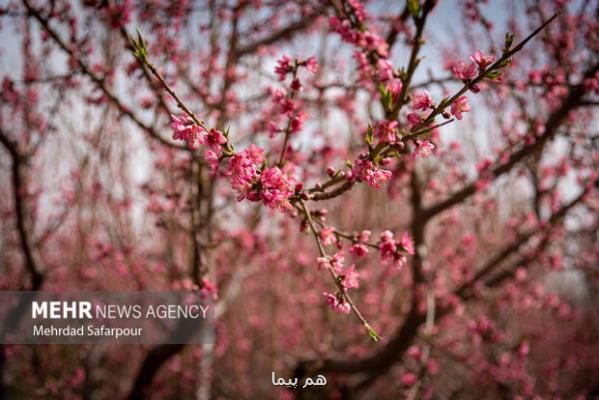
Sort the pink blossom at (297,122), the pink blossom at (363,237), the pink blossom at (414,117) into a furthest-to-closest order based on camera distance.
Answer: the pink blossom at (297,122) → the pink blossom at (363,237) → the pink blossom at (414,117)

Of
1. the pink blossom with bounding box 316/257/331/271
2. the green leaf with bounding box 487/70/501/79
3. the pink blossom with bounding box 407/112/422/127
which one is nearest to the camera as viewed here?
the green leaf with bounding box 487/70/501/79

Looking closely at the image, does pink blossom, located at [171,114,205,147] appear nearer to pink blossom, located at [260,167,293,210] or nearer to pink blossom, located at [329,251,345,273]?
pink blossom, located at [260,167,293,210]

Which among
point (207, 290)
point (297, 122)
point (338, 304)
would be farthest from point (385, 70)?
point (207, 290)

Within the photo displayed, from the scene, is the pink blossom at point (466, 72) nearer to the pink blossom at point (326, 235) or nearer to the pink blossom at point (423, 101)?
the pink blossom at point (423, 101)

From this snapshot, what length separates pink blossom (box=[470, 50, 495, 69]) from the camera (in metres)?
1.34

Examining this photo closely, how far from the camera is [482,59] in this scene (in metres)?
1.34

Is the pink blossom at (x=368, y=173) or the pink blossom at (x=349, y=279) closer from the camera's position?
the pink blossom at (x=368, y=173)

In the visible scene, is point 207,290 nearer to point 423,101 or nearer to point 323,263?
point 323,263

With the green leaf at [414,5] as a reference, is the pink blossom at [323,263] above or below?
below

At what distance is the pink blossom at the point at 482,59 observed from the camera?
1339 millimetres

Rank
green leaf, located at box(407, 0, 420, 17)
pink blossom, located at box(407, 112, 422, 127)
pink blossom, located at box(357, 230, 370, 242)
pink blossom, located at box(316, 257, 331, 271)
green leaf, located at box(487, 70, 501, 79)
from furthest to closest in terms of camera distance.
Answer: pink blossom, located at box(357, 230, 370, 242) < pink blossom, located at box(316, 257, 331, 271) < green leaf, located at box(407, 0, 420, 17) < pink blossom, located at box(407, 112, 422, 127) < green leaf, located at box(487, 70, 501, 79)

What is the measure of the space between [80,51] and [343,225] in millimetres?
4296

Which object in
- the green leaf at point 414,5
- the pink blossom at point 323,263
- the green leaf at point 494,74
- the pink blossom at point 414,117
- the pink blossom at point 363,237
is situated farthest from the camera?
the pink blossom at point 363,237

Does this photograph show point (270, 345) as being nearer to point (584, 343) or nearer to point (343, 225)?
point (343, 225)
